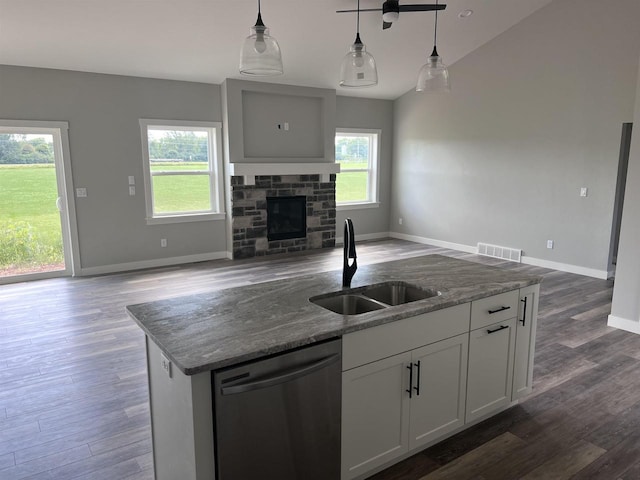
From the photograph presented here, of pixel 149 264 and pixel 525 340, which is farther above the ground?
pixel 525 340

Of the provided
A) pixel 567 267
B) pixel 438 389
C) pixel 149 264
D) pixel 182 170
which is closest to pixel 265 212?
pixel 182 170

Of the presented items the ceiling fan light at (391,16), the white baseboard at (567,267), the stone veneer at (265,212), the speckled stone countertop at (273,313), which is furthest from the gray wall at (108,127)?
the white baseboard at (567,267)

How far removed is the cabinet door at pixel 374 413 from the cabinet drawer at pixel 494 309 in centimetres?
52

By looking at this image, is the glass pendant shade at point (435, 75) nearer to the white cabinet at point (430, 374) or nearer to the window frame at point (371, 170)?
the white cabinet at point (430, 374)

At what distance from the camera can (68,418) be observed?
2.85 metres

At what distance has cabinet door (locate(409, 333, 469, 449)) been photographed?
2.29 m

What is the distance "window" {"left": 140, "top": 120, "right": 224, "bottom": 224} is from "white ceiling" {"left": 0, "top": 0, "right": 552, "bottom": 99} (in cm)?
78

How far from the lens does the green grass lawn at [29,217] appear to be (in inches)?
226

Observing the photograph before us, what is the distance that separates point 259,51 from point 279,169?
16.8 feet

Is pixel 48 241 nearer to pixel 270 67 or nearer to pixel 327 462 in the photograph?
pixel 270 67

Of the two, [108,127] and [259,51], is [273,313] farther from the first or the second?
[108,127]

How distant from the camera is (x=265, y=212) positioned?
747 centimetres

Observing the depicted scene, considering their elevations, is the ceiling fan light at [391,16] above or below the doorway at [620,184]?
above

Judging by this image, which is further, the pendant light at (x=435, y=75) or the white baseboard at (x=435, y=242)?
the white baseboard at (x=435, y=242)
